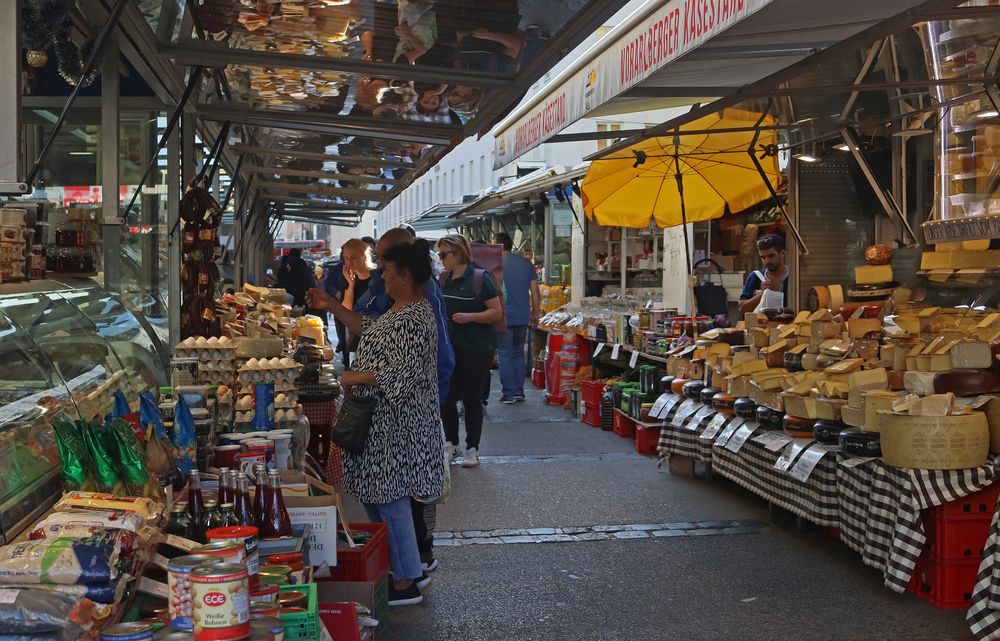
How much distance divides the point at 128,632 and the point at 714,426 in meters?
5.81

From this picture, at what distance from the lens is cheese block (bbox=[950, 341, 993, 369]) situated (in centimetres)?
550

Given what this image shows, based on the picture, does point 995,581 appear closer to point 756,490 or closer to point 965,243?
point 756,490

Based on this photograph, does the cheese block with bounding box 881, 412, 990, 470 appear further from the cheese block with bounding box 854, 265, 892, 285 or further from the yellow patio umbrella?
the yellow patio umbrella

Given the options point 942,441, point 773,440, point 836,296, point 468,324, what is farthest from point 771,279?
point 942,441

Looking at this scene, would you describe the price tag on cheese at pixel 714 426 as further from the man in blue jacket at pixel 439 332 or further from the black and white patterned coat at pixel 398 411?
the black and white patterned coat at pixel 398 411

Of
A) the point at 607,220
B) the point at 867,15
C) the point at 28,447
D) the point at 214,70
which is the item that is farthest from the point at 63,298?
the point at 607,220

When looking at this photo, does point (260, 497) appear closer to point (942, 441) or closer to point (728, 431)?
point (942, 441)

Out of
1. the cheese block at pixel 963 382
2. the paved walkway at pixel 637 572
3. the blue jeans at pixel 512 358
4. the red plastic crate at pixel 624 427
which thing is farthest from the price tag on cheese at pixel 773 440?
the blue jeans at pixel 512 358

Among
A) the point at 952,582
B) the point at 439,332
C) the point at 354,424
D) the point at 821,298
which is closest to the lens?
the point at 354,424

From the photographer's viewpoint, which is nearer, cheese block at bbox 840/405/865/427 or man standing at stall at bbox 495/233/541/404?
cheese block at bbox 840/405/865/427

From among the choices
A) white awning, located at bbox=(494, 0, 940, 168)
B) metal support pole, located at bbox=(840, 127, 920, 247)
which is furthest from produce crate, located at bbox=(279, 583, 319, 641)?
metal support pole, located at bbox=(840, 127, 920, 247)

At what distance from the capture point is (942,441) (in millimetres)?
5129

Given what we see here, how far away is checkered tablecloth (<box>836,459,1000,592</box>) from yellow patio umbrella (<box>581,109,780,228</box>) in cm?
393

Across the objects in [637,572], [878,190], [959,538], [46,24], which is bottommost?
Answer: [637,572]
